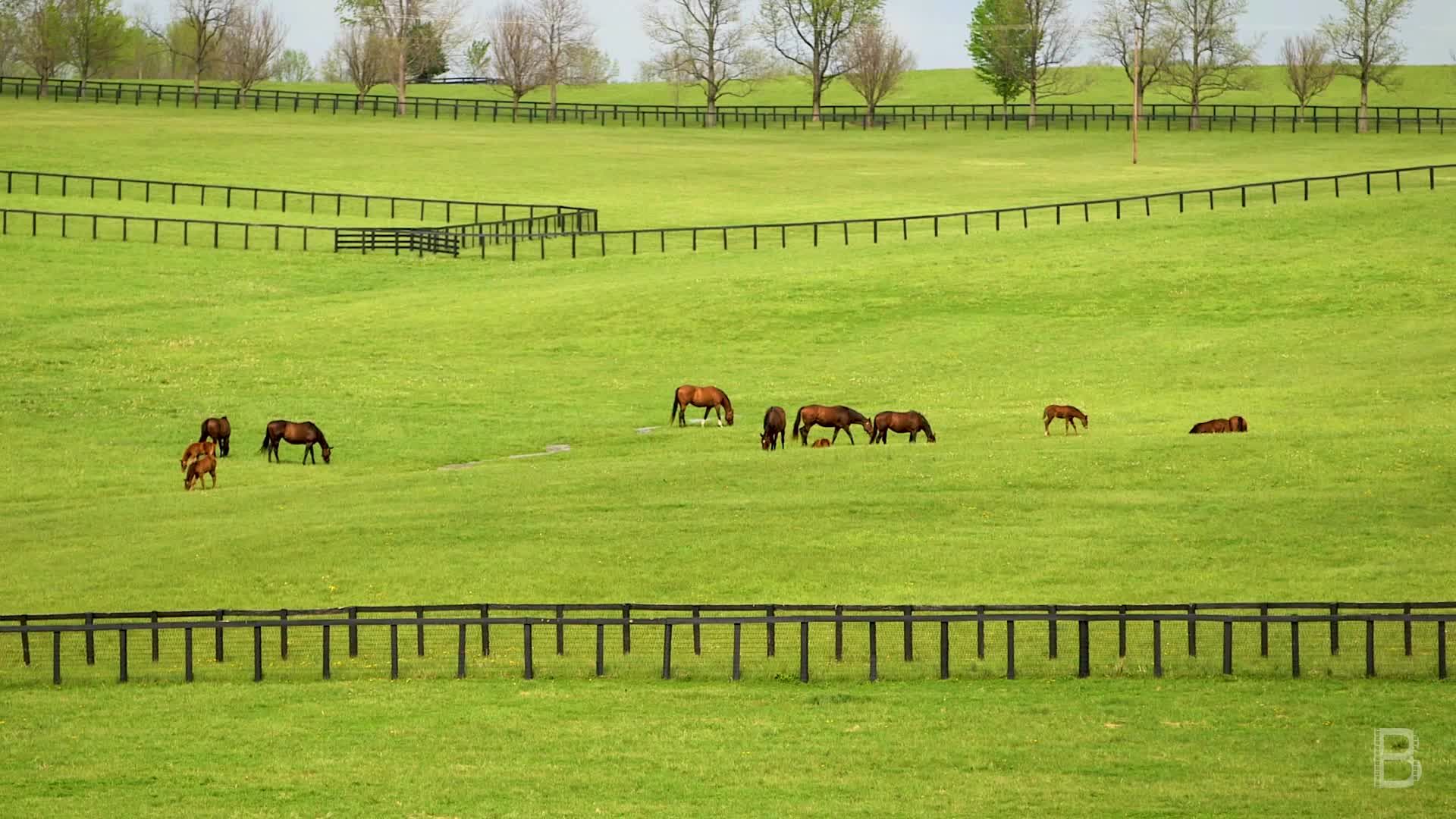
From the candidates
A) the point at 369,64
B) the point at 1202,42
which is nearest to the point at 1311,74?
the point at 1202,42

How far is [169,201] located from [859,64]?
197 ft

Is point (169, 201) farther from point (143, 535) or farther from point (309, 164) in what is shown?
point (143, 535)

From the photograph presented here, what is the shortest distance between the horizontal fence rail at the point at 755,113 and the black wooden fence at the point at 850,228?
37.6m

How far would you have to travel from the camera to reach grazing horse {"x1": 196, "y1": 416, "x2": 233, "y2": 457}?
34469mm

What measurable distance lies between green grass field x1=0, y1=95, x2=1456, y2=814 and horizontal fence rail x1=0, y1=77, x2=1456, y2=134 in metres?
39.7

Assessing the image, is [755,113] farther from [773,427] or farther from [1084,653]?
[1084,653]

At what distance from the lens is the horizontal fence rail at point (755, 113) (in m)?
110

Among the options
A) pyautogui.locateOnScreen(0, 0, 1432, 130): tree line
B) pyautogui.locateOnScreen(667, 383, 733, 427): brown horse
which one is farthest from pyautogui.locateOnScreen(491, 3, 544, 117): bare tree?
pyautogui.locateOnScreen(667, 383, 733, 427): brown horse

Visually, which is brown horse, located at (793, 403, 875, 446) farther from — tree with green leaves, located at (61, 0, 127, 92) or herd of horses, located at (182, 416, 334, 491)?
tree with green leaves, located at (61, 0, 127, 92)

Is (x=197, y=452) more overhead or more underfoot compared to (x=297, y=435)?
more underfoot

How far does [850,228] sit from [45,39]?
7935 centimetres

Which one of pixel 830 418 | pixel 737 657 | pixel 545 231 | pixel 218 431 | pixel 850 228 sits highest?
pixel 850 228

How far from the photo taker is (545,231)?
68.5 metres

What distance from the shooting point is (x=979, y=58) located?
123312 mm
